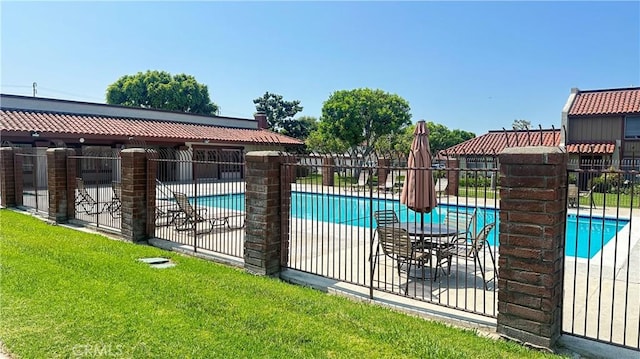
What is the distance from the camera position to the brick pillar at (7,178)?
12.3 m

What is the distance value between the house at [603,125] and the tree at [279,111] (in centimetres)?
2759

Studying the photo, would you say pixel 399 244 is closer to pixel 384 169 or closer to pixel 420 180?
pixel 420 180

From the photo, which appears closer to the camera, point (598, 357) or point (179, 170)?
point (598, 357)

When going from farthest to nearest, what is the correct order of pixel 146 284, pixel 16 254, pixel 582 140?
1. pixel 582 140
2. pixel 16 254
3. pixel 146 284

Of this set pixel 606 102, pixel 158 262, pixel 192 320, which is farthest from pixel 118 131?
pixel 606 102

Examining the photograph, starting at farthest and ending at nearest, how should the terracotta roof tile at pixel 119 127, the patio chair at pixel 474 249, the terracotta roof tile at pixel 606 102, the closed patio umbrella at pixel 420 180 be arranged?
the terracotta roof tile at pixel 606 102 → the terracotta roof tile at pixel 119 127 → the closed patio umbrella at pixel 420 180 → the patio chair at pixel 474 249

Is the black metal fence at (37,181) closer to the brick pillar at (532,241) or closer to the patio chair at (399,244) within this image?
the patio chair at (399,244)

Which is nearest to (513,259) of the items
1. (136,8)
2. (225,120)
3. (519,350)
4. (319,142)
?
(519,350)

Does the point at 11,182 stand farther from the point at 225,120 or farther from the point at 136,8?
the point at 225,120

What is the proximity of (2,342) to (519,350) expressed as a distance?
446 cm

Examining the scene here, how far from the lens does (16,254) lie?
6438 mm

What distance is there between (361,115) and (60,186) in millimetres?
22659

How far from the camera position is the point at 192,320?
13.7 ft

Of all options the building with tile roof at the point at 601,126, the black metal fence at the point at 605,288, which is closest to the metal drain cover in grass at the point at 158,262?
the black metal fence at the point at 605,288
